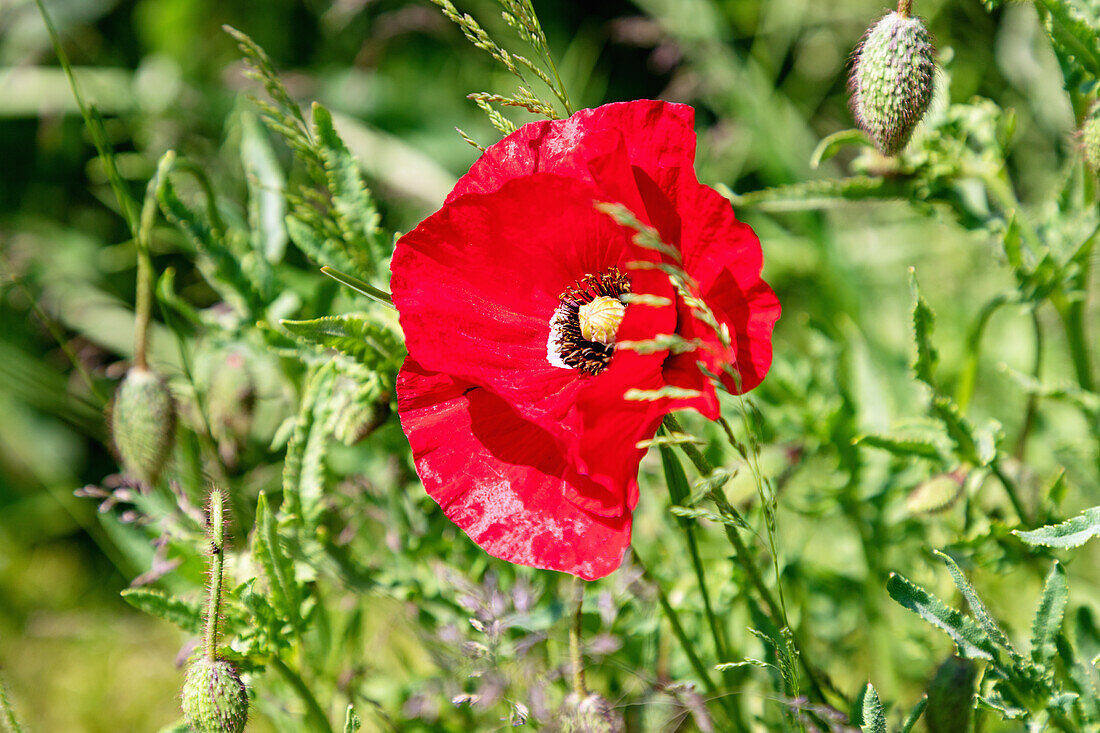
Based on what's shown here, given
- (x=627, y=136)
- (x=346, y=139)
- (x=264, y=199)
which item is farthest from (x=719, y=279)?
(x=346, y=139)

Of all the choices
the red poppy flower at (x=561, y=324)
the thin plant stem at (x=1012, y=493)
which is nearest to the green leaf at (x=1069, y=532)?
the thin plant stem at (x=1012, y=493)

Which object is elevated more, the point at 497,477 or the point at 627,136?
the point at 627,136

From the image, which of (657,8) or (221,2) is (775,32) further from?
(221,2)

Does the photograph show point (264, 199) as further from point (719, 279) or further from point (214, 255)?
point (719, 279)

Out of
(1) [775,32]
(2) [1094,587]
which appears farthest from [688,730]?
(1) [775,32]

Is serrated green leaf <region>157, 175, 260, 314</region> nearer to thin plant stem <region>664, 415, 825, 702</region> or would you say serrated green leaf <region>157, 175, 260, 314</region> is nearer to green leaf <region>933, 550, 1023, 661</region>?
thin plant stem <region>664, 415, 825, 702</region>

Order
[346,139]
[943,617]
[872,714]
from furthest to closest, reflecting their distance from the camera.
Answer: [346,139] < [943,617] < [872,714]
